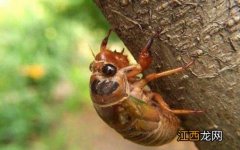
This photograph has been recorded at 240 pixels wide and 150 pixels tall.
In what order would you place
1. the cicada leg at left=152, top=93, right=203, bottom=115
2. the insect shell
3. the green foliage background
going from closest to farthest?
the cicada leg at left=152, top=93, right=203, bottom=115, the insect shell, the green foliage background

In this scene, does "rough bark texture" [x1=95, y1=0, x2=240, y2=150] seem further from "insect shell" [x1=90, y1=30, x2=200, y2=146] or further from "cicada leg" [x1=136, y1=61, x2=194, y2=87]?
"insect shell" [x1=90, y1=30, x2=200, y2=146]

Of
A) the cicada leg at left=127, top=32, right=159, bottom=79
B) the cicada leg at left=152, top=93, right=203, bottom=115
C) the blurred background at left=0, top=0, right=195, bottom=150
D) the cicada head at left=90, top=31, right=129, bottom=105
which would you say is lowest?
the cicada leg at left=152, top=93, right=203, bottom=115

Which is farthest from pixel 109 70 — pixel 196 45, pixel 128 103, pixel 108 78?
pixel 196 45

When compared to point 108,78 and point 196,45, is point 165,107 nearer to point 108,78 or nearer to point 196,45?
point 108,78

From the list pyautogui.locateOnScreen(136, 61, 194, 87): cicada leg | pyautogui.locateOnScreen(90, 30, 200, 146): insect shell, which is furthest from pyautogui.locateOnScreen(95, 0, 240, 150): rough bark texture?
pyautogui.locateOnScreen(90, 30, 200, 146): insect shell

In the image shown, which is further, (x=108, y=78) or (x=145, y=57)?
(x=108, y=78)

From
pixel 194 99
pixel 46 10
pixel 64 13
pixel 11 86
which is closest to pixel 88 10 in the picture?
pixel 64 13
